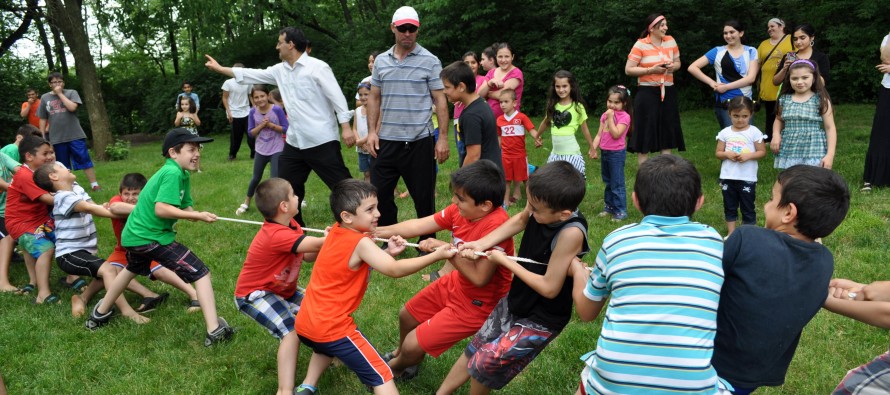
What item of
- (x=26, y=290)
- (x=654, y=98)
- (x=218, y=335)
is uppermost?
(x=654, y=98)

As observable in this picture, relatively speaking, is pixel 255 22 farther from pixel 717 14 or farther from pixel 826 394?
pixel 826 394

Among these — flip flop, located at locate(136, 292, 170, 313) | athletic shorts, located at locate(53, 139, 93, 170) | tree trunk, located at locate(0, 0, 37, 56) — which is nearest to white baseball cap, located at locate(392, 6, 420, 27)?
flip flop, located at locate(136, 292, 170, 313)

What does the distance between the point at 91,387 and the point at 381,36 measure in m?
19.0

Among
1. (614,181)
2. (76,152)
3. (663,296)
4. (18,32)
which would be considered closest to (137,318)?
(663,296)

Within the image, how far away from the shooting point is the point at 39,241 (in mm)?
5852

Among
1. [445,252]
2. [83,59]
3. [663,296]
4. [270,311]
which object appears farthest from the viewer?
[83,59]

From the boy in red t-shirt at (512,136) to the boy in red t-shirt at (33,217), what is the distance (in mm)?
4735

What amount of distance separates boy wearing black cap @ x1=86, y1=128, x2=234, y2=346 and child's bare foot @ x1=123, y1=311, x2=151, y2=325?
1.06ft

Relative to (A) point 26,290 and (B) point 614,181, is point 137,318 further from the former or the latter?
(B) point 614,181

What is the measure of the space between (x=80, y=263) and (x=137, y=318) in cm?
72

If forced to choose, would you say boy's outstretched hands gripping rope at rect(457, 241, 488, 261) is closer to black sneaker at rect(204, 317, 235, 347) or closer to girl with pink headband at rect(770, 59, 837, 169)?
black sneaker at rect(204, 317, 235, 347)

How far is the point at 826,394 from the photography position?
362 centimetres

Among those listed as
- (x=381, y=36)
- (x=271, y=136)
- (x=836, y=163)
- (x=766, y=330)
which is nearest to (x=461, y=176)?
(x=766, y=330)

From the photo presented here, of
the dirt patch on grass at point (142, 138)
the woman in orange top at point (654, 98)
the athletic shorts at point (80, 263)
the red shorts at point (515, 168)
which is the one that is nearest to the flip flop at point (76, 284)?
the athletic shorts at point (80, 263)
